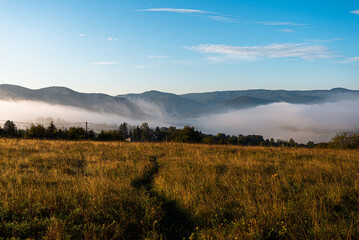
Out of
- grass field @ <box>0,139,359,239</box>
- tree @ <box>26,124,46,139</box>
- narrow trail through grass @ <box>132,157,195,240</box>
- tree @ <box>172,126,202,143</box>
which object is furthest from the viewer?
tree @ <box>172,126,202,143</box>

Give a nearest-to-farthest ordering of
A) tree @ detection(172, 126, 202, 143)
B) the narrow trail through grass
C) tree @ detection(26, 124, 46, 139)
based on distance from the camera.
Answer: the narrow trail through grass → tree @ detection(26, 124, 46, 139) → tree @ detection(172, 126, 202, 143)

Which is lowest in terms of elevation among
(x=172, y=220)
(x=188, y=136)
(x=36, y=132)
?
(x=188, y=136)

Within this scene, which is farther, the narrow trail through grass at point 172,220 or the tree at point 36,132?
the tree at point 36,132

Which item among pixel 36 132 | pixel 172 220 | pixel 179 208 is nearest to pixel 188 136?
pixel 36 132

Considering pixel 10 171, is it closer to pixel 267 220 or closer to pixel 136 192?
pixel 136 192

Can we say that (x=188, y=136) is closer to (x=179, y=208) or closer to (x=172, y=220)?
(x=179, y=208)

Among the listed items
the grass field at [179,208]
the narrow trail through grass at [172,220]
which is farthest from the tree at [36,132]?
the narrow trail through grass at [172,220]

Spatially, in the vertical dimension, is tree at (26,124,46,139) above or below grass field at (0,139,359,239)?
above

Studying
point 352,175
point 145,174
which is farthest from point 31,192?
point 352,175

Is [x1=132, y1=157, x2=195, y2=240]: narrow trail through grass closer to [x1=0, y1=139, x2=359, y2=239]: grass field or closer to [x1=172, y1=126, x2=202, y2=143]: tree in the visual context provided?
[x1=0, y1=139, x2=359, y2=239]: grass field

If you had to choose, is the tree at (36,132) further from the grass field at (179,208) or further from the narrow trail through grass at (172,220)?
the narrow trail through grass at (172,220)

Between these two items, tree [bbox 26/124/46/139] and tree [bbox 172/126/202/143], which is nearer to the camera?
tree [bbox 26/124/46/139]

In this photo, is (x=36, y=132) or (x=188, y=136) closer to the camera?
(x=36, y=132)

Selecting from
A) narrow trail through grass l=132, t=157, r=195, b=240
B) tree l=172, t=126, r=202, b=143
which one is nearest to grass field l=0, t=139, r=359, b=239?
narrow trail through grass l=132, t=157, r=195, b=240
